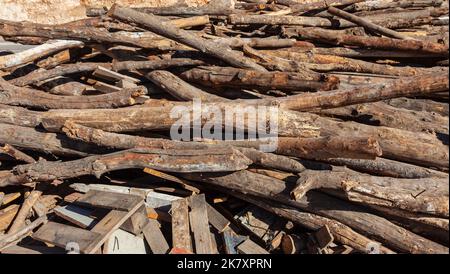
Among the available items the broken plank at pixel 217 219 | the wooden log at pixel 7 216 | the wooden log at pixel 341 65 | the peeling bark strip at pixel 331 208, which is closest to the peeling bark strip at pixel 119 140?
the peeling bark strip at pixel 331 208

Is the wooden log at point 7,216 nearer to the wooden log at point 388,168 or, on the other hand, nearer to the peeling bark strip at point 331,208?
the peeling bark strip at point 331,208

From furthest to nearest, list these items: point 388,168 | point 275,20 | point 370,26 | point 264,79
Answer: point 275,20 < point 370,26 < point 264,79 < point 388,168

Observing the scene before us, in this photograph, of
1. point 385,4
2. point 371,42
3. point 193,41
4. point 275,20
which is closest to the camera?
point 193,41

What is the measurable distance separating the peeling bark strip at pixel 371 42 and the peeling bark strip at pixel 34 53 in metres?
3.55

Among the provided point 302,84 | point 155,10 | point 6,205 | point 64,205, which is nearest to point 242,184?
point 302,84

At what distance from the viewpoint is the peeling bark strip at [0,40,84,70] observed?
5.19 metres

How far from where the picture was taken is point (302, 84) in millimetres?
4395

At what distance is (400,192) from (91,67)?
427 cm

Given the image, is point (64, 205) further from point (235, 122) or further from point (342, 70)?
point (342, 70)

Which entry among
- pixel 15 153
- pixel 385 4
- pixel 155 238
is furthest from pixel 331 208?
pixel 385 4

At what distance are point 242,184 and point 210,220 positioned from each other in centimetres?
57

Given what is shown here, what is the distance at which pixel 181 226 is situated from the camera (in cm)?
395

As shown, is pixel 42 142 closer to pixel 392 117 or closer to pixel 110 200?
pixel 110 200

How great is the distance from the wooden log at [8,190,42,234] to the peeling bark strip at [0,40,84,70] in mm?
1879
